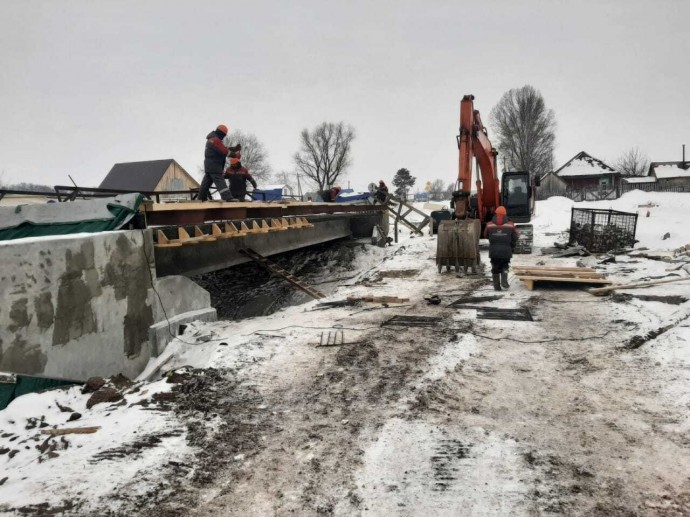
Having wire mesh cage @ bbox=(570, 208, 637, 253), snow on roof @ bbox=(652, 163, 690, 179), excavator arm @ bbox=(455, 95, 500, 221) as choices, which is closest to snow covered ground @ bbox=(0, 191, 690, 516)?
excavator arm @ bbox=(455, 95, 500, 221)

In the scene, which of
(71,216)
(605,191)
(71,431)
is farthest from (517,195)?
(605,191)

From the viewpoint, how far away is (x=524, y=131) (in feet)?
176

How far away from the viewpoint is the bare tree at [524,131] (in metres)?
53.2

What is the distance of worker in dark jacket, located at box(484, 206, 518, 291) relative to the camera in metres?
9.27

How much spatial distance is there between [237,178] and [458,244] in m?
6.60

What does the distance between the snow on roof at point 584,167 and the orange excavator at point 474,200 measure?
4142 cm

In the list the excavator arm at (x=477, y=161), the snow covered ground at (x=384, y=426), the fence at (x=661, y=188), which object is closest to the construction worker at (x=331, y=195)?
the excavator arm at (x=477, y=161)

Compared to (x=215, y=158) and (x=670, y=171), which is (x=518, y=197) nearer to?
(x=215, y=158)

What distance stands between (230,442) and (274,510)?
3.34ft

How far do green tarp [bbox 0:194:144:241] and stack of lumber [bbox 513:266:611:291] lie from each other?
7.95m

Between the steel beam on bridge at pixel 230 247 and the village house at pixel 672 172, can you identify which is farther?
the village house at pixel 672 172

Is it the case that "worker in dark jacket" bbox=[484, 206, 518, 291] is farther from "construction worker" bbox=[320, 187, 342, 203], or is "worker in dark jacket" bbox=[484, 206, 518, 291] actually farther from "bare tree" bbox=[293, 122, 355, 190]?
"bare tree" bbox=[293, 122, 355, 190]

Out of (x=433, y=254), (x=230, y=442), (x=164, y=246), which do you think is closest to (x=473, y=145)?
(x=433, y=254)

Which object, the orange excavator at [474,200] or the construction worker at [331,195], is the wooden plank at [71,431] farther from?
the construction worker at [331,195]
